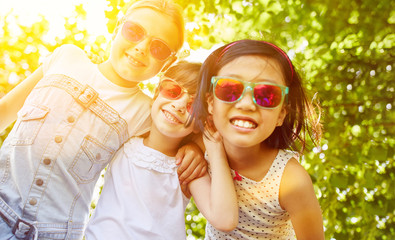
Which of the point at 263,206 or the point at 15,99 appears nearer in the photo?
the point at 263,206

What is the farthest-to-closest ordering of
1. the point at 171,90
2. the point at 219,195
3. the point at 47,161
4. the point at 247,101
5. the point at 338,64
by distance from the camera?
the point at 338,64
the point at 171,90
the point at 47,161
the point at 219,195
the point at 247,101

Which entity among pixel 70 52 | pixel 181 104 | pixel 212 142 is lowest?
pixel 212 142

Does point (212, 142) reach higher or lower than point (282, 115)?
lower

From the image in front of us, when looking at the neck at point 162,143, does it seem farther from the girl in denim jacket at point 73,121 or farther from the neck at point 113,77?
the neck at point 113,77

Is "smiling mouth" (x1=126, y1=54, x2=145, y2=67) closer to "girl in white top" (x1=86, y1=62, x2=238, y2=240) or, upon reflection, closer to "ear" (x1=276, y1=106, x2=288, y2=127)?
"girl in white top" (x1=86, y1=62, x2=238, y2=240)

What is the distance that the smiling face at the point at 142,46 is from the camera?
1688 mm

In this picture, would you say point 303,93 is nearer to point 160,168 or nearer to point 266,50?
point 266,50

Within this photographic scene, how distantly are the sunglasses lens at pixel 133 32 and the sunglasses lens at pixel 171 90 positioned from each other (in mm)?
231

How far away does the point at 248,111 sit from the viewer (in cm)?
138

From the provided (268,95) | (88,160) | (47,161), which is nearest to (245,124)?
(268,95)

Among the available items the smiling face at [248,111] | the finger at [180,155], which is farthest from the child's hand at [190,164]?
the smiling face at [248,111]

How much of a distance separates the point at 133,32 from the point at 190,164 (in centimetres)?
62

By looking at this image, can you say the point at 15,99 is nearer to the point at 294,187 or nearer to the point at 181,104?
the point at 181,104

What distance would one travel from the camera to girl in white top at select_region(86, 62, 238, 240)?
1.56 meters
